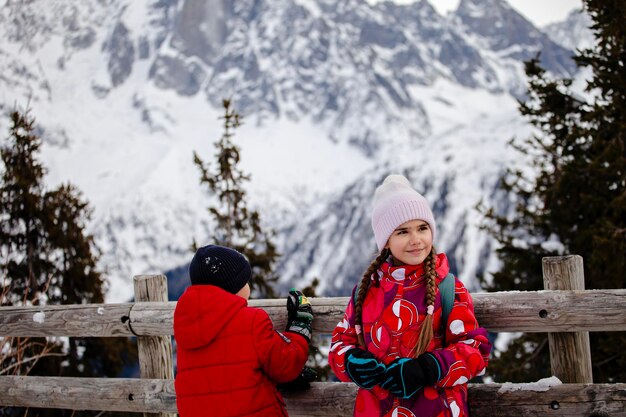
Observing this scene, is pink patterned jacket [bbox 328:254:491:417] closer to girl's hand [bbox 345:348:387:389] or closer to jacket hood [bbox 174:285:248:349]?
girl's hand [bbox 345:348:387:389]

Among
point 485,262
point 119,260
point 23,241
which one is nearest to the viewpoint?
point 23,241

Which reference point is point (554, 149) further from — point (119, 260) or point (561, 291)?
point (119, 260)

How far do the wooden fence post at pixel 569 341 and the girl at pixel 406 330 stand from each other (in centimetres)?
72

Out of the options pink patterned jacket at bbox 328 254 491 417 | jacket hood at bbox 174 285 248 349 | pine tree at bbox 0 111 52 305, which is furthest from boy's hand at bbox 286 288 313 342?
pine tree at bbox 0 111 52 305

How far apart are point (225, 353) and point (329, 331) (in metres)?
0.76

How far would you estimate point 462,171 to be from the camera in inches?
4545

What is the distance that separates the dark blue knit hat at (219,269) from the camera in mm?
3344

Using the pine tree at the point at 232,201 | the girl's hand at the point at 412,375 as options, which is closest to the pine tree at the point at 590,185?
the pine tree at the point at 232,201

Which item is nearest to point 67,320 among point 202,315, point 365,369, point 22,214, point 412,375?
point 202,315

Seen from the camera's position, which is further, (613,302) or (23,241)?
(23,241)

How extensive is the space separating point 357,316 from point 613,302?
4.69 ft

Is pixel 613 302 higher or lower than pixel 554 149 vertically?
lower

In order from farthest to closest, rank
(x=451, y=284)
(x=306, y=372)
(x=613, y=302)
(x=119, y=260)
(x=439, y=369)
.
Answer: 1. (x=119, y=260)
2. (x=306, y=372)
3. (x=613, y=302)
4. (x=451, y=284)
5. (x=439, y=369)

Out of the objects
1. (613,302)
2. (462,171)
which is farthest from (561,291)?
(462,171)
